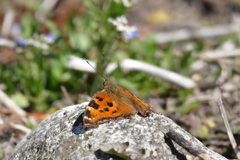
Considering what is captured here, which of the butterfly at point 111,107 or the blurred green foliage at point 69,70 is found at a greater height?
the blurred green foliage at point 69,70

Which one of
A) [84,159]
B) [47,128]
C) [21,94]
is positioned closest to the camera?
[84,159]

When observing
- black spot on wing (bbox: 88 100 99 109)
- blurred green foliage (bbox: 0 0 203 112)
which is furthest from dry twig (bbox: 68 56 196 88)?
black spot on wing (bbox: 88 100 99 109)

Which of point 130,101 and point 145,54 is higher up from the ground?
point 145,54

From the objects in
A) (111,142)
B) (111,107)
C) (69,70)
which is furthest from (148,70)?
(111,142)

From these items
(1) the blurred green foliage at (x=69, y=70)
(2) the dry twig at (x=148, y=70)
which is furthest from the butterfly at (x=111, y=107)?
(2) the dry twig at (x=148, y=70)

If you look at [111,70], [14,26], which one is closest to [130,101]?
[111,70]

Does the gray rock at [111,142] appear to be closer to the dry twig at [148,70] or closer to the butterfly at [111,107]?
the butterfly at [111,107]

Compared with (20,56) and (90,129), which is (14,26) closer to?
(20,56)
